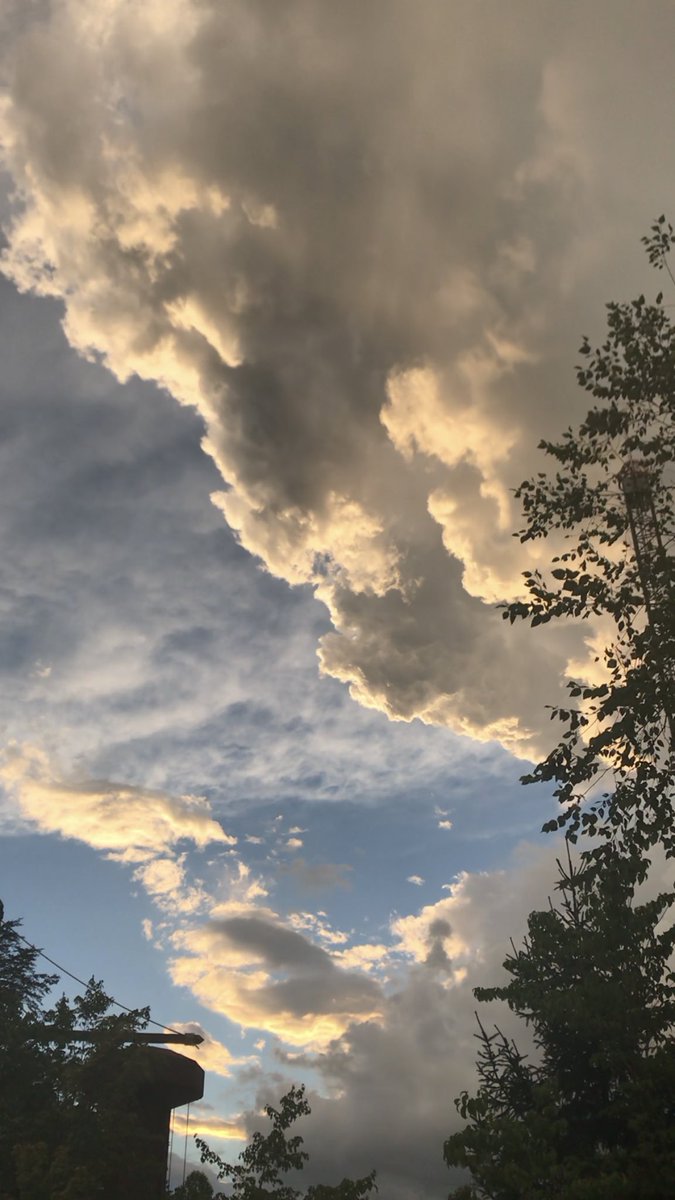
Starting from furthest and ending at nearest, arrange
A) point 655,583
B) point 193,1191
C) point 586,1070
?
1. point 193,1191
2. point 586,1070
3. point 655,583

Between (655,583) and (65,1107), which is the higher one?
(655,583)

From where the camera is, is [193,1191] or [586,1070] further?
[193,1191]

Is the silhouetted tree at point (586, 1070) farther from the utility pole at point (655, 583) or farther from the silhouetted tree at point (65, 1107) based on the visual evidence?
the silhouetted tree at point (65, 1107)

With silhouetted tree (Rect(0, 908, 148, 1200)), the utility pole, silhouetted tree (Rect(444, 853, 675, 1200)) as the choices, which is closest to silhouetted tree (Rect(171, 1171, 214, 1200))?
silhouetted tree (Rect(0, 908, 148, 1200))

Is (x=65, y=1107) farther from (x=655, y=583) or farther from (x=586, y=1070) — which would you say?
(x=655, y=583)

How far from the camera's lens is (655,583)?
15.4m

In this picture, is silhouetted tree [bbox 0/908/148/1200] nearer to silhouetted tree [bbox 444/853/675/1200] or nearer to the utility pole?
silhouetted tree [bbox 444/853/675/1200]

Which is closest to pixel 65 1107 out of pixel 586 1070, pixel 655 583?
pixel 586 1070

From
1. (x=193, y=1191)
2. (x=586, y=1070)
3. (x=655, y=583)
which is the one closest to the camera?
(x=655, y=583)

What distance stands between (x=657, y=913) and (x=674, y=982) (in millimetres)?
1796

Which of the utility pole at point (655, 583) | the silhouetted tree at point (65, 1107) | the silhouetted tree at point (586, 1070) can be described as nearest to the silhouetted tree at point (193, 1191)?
the silhouetted tree at point (65, 1107)

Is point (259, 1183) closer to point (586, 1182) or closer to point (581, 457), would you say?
point (586, 1182)

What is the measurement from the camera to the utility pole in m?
15.1

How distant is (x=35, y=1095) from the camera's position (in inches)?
1018
